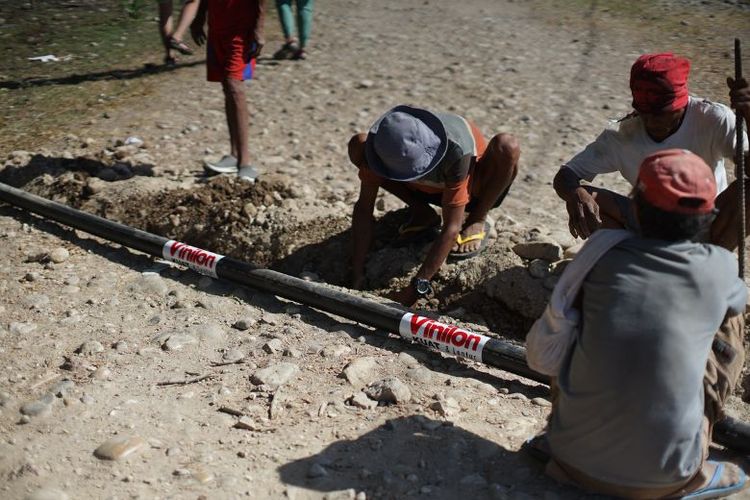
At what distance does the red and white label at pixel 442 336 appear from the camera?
3730mm

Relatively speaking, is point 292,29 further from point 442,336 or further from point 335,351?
point 442,336

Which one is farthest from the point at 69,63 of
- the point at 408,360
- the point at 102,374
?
the point at 408,360

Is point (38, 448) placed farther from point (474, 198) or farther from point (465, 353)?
point (474, 198)

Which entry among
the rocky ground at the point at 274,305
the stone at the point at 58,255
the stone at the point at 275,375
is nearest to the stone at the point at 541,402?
the rocky ground at the point at 274,305

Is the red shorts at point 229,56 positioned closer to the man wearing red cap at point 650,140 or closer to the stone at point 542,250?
the stone at point 542,250

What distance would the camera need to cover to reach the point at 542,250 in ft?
15.0

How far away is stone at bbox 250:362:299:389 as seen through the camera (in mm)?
3621

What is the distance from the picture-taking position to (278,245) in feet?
16.9

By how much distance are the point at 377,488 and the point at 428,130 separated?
6.14 feet

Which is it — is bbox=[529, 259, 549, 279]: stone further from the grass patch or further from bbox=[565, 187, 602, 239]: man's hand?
the grass patch

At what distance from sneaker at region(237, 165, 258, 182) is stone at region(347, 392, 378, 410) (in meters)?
2.58

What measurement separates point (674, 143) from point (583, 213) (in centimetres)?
50

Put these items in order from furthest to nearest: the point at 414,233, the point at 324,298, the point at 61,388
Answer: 1. the point at 414,233
2. the point at 324,298
3. the point at 61,388

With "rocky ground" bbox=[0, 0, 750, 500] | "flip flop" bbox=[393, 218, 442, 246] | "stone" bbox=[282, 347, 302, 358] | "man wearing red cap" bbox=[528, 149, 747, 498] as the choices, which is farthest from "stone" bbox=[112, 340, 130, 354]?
"man wearing red cap" bbox=[528, 149, 747, 498]
